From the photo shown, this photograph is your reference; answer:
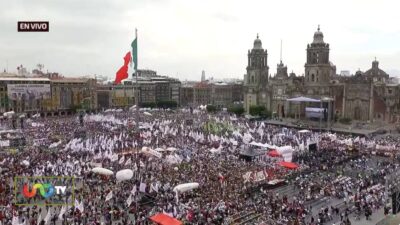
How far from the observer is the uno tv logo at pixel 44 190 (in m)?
23.5

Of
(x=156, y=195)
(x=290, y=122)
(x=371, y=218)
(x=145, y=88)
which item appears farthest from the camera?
(x=145, y=88)

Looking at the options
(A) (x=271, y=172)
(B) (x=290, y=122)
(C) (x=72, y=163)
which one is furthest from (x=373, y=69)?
(C) (x=72, y=163)

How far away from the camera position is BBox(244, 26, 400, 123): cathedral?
66188mm

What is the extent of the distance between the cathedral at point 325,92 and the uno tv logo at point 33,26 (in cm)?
5469

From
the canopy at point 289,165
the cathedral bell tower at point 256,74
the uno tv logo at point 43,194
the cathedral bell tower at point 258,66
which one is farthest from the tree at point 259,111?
the uno tv logo at point 43,194

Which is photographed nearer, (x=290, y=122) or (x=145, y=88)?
(x=290, y=122)

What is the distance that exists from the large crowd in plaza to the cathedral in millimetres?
25437

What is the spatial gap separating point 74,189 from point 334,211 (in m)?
15.7

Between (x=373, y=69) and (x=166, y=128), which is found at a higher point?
(x=373, y=69)

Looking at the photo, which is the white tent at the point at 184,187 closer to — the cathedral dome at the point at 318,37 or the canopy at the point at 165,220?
the canopy at the point at 165,220

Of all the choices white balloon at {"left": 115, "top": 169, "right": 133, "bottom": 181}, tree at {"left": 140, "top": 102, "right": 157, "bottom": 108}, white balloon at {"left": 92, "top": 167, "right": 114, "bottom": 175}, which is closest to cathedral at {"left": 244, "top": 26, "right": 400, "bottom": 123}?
tree at {"left": 140, "top": 102, "right": 157, "bottom": 108}

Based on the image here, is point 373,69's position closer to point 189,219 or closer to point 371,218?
point 371,218

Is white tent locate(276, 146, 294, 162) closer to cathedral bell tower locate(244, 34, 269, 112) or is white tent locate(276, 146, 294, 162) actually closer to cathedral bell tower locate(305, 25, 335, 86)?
cathedral bell tower locate(305, 25, 335, 86)

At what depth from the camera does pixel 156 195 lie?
78.5 feet
